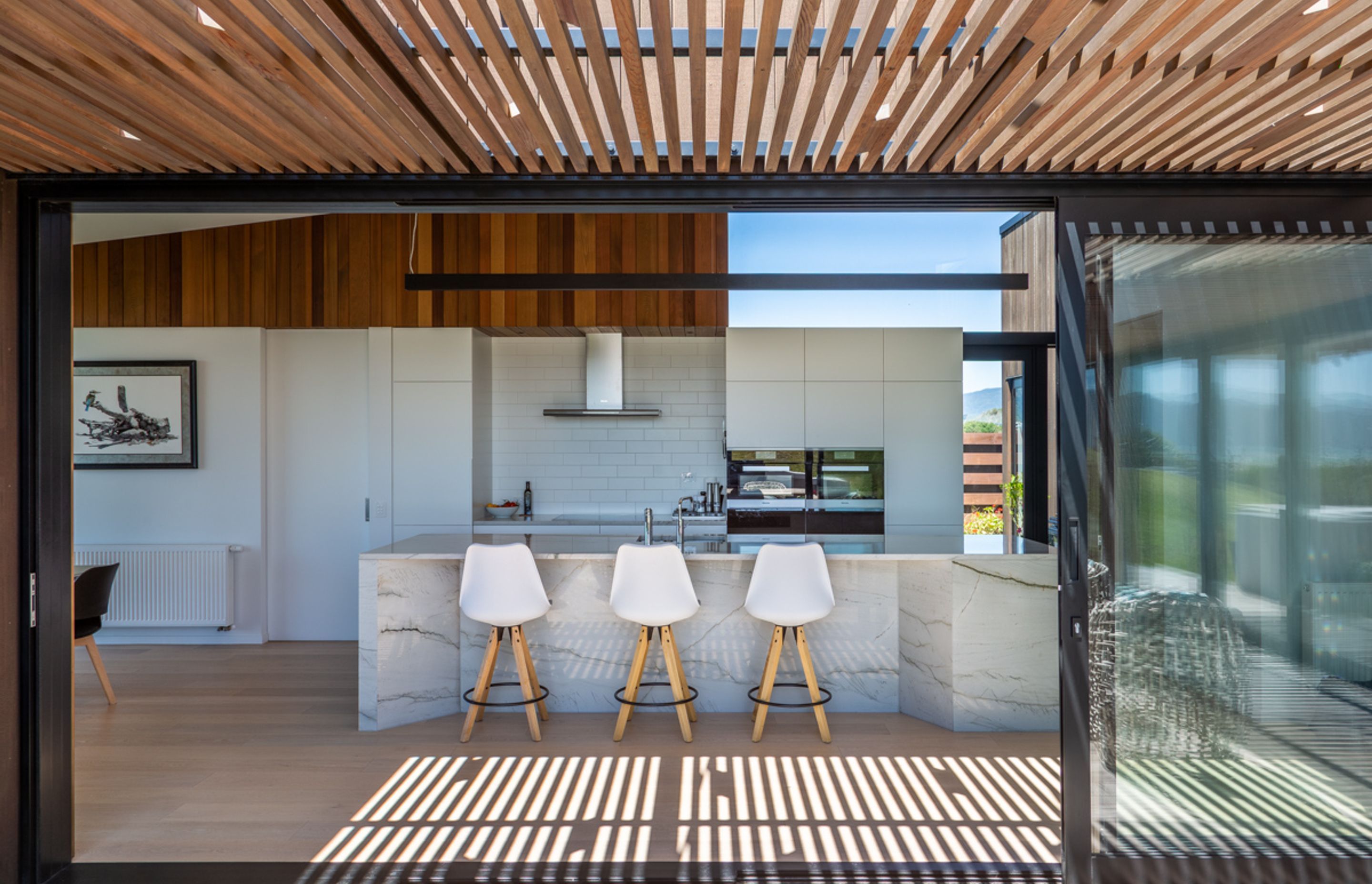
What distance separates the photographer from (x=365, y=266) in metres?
5.73

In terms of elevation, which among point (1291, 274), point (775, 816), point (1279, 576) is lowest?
point (775, 816)

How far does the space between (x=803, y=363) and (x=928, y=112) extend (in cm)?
370

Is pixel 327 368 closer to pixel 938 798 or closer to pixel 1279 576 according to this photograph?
pixel 938 798

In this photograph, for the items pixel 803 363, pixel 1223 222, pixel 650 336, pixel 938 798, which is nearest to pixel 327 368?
pixel 650 336

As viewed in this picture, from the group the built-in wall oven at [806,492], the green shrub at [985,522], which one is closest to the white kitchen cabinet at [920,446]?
the built-in wall oven at [806,492]

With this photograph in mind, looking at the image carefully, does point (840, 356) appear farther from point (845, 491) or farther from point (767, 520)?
point (767, 520)

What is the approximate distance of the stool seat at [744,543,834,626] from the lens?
374 cm

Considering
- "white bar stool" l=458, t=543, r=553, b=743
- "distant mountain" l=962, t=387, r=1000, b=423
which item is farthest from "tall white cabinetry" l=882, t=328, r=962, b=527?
"white bar stool" l=458, t=543, r=553, b=743

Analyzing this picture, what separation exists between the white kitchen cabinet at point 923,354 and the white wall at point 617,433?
1285 mm

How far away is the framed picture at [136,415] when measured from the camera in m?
5.75

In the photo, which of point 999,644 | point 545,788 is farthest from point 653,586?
point 999,644

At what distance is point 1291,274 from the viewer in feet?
8.57

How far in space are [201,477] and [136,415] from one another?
2.09 ft

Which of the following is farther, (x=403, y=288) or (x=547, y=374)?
(x=547, y=374)
